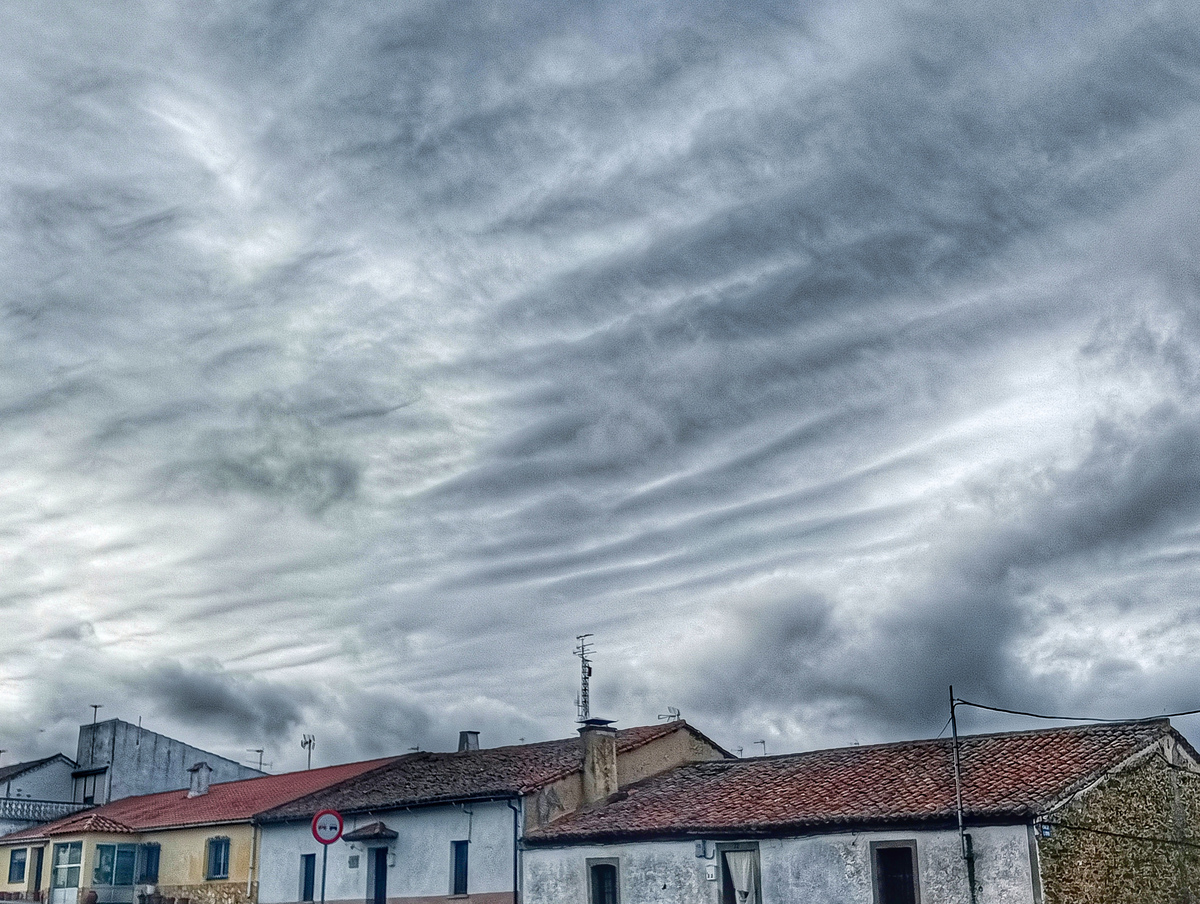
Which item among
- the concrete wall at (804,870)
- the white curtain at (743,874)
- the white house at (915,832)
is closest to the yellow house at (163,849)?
the concrete wall at (804,870)

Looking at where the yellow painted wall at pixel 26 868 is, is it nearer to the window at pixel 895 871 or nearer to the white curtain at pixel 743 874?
the white curtain at pixel 743 874

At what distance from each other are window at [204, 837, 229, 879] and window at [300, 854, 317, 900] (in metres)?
3.88

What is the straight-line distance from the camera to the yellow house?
39719 millimetres

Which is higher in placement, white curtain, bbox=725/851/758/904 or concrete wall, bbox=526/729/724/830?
concrete wall, bbox=526/729/724/830

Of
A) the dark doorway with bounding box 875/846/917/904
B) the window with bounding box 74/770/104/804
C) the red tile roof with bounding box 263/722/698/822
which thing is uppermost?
the window with bounding box 74/770/104/804

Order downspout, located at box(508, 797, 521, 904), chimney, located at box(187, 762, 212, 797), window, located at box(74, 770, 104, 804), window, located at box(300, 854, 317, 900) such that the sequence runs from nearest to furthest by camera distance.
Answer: downspout, located at box(508, 797, 521, 904) < window, located at box(300, 854, 317, 900) < chimney, located at box(187, 762, 212, 797) < window, located at box(74, 770, 104, 804)

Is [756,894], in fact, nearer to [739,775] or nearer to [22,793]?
[739,775]

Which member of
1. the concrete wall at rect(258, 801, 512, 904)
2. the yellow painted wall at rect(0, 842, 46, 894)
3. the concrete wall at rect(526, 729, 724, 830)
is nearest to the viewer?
the concrete wall at rect(258, 801, 512, 904)

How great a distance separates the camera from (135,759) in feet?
192

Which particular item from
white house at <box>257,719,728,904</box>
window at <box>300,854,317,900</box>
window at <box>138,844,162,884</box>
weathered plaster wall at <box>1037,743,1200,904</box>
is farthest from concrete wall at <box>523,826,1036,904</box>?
window at <box>138,844,162,884</box>

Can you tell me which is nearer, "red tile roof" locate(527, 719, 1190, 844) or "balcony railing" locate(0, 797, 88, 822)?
"red tile roof" locate(527, 719, 1190, 844)

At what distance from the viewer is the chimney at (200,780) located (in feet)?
157

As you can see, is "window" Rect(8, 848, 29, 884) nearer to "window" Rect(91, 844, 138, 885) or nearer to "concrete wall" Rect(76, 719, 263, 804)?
"window" Rect(91, 844, 138, 885)

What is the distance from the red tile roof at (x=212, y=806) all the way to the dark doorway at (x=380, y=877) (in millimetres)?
5803
